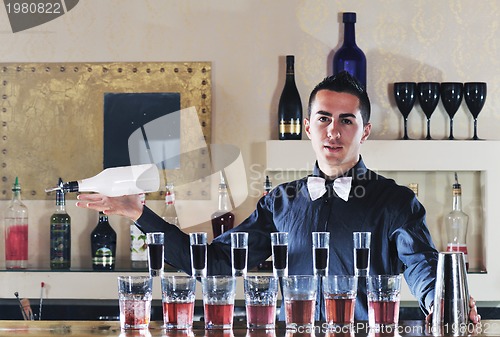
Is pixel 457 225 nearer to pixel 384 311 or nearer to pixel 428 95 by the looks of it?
pixel 428 95

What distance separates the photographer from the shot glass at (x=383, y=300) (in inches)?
73.2

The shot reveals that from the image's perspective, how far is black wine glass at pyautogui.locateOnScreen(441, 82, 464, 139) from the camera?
12.6 feet

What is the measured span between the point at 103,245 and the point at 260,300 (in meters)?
2.15

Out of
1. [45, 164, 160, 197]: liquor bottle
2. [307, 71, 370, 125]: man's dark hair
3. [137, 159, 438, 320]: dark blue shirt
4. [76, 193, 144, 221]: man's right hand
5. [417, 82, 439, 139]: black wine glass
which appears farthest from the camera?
[417, 82, 439, 139]: black wine glass

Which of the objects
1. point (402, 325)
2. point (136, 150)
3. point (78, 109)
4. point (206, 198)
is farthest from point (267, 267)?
point (402, 325)

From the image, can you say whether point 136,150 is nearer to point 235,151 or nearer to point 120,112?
point 120,112

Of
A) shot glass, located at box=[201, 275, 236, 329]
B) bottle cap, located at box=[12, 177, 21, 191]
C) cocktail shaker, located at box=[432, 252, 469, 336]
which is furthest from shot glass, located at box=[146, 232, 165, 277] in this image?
bottle cap, located at box=[12, 177, 21, 191]

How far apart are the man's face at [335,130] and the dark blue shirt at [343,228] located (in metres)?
0.05

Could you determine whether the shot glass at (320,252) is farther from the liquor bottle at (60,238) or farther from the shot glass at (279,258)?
the liquor bottle at (60,238)

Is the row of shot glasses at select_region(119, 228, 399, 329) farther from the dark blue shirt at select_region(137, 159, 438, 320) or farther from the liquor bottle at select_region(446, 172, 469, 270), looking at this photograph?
the liquor bottle at select_region(446, 172, 469, 270)

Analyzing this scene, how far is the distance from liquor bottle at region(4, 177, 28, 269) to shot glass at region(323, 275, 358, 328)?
238 cm

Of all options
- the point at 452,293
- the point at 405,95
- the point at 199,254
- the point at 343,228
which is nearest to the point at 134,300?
the point at 199,254

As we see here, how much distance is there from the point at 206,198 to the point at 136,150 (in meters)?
0.37

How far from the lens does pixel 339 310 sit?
1.88 m
